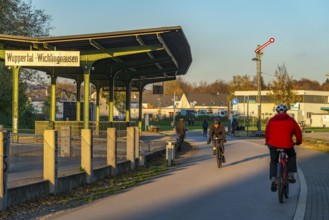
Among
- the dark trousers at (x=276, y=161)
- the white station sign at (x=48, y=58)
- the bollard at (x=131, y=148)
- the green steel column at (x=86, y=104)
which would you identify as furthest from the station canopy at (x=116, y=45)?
the dark trousers at (x=276, y=161)

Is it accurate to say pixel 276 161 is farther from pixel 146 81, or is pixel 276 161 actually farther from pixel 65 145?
pixel 146 81

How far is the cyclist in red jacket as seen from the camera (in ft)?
32.7

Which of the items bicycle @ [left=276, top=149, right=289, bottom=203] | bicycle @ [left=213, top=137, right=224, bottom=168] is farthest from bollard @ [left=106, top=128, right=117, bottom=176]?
bicycle @ [left=276, top=149, right=289, bottom=203]

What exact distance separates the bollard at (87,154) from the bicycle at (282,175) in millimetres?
4514

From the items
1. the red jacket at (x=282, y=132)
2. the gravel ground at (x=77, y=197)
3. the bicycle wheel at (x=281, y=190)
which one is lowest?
the gravel ground at (x=77, y=197)

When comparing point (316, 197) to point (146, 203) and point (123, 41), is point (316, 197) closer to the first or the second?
point (146, 203)

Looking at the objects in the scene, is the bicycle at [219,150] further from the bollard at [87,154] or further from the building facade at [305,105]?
the building facade at [305,105]

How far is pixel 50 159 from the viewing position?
33.7 feet

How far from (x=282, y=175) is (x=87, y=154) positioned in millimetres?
4629

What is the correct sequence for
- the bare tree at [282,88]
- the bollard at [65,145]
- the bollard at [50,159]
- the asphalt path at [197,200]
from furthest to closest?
the bare tree at [282,88], the bollard at [65,145], the bollard at [50,159], the asphalt path at [197,200]

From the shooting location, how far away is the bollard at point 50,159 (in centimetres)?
1028

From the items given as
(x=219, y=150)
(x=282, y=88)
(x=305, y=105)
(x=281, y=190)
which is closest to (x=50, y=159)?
(x=281, y=190)

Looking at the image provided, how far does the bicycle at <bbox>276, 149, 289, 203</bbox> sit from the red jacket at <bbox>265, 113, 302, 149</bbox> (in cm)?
16

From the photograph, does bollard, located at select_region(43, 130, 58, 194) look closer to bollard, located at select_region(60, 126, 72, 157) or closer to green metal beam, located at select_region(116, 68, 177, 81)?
bollard, located at select_region(60, 126, 72, 157)
